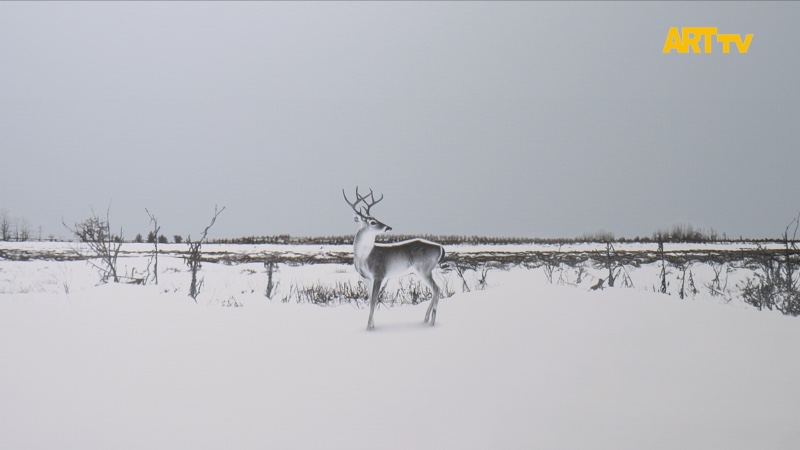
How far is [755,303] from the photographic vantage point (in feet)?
25.5

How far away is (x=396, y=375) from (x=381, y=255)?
48.5 inches

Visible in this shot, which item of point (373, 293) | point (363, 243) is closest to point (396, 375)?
point (373, 293)

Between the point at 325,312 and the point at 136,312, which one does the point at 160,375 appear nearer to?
the point at 136,312

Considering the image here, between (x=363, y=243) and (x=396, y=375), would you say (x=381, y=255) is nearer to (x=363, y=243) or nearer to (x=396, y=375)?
(x=363, y=243)

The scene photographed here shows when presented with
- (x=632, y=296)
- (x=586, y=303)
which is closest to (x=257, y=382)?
(x=586, y=303)

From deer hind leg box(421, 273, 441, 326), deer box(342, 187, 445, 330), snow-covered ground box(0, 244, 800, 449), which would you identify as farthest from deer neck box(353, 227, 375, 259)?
snow-covered ground box(0, 244, 800, 449)

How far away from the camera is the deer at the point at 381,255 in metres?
4.39

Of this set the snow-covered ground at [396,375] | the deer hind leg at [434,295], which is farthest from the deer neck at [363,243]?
the snow-covered ground at [396,375]

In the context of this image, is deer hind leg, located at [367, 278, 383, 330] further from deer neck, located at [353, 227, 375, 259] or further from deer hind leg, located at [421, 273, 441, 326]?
deer hind leg, located at [421, 273, 441, 326]

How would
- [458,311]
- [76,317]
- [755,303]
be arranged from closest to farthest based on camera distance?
[76,317]
[458,311]
[755,303]

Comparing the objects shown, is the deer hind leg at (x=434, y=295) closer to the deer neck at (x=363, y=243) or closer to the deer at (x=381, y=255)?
the deer at (x=381, y=255)

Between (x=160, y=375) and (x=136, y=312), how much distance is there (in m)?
1.72

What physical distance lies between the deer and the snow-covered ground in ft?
1.63

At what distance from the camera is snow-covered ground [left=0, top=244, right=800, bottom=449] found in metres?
2.72
